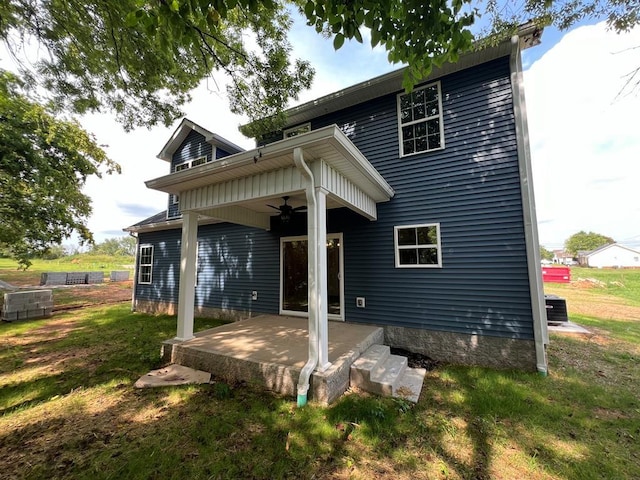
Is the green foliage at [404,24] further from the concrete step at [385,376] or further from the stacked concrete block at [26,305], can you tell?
the stacked concrete block at [26,305]

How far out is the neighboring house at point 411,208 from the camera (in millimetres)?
3861

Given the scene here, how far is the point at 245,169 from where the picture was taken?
3.93 m

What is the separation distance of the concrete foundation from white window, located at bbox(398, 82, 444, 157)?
3.80 metres

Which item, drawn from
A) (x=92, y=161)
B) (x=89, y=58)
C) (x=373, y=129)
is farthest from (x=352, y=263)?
(x=92, y=161)

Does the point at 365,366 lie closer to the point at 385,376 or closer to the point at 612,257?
the point at 385,376

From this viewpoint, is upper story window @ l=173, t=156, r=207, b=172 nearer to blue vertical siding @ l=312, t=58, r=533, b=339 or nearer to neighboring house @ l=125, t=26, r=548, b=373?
neighboring house @ l=125, t=26, r=548, b=373

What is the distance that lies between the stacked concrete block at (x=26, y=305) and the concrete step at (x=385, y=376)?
10878 millimetres

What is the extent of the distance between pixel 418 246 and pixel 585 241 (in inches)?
4214

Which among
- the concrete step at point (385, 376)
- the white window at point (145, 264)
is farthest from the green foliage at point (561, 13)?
the white window at point (145, 264)

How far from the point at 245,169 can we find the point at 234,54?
3730mm

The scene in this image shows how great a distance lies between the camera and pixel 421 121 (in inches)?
218

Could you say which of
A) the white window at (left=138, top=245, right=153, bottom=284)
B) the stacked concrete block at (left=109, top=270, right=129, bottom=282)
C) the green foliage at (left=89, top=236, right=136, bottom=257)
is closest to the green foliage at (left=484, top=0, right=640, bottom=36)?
the white window at (left=138, top=245, right=153, bottom=284)

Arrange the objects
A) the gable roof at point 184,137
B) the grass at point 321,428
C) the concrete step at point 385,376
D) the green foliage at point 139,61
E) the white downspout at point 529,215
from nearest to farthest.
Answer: the grass at point 321,428 → the concrete step at point 385,376 → the white downspout at point 529,215 → the green foliage at point 139,61 → the gable roof at point 184,137

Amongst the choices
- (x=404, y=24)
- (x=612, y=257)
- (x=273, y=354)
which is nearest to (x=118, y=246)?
(x=273, y=354)
